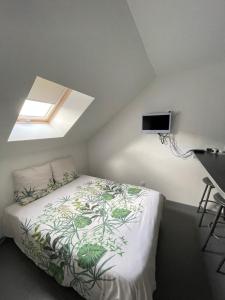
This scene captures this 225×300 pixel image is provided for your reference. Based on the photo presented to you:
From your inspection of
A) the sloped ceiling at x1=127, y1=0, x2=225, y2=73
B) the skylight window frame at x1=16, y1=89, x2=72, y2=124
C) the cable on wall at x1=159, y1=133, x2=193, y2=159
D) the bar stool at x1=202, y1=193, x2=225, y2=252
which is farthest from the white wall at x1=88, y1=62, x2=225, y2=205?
the skylight window frame at x1=16, y1=89, x2=72, y2=124

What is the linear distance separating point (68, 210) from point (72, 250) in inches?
23.3

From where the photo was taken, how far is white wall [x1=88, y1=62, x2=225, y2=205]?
2.24 metres

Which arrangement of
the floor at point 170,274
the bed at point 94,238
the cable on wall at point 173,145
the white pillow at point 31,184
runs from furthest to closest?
the cable on wall at point 173,145 → the white pillow at point 31,184 → the floor at point 170,274 → the bed at point 94,238

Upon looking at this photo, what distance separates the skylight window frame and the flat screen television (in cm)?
135

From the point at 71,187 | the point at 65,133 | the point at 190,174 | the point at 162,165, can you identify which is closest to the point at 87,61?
the point at 65,133

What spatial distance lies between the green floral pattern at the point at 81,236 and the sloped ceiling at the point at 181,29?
74.1 inches

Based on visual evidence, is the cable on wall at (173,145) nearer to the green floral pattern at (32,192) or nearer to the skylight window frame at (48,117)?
the skylight window frame at (48,117)

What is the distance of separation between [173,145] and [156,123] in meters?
0.50

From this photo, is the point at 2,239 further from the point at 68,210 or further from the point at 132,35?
the point at 132,35

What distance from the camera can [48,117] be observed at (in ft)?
8.12

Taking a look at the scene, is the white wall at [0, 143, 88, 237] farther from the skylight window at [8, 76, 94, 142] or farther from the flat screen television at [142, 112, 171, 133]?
the flat screen television at [142, 112, 171, 133]


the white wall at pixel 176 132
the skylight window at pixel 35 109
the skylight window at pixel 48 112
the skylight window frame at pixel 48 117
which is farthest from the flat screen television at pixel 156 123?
the skylight window at pixel 35 109

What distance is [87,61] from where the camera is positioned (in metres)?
1.44

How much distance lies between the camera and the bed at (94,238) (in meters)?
1.04
